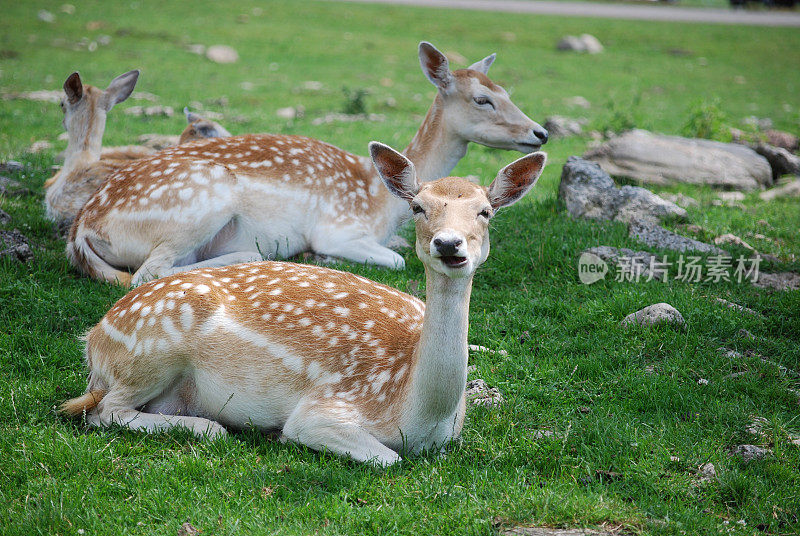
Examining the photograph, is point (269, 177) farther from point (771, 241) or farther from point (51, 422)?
point (771, 241)

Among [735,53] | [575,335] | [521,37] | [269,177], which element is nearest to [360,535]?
[575,335]

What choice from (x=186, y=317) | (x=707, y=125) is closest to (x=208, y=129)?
(x=186, y=317)

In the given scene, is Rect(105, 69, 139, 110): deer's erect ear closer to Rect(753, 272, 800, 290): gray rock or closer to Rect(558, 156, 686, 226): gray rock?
Rect(558, 156, 686, 226): gray rock

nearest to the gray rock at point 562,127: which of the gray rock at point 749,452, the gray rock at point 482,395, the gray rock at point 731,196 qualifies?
the gray rock at point 731,196

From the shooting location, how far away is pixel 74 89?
7.04 metres

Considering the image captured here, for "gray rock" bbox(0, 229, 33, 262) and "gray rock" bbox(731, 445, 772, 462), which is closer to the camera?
"gray rock" bbox(731, 445, 772, 462)

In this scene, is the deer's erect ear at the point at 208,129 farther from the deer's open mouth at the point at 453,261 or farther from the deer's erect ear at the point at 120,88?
the deer's open mouth at the point at 453,261

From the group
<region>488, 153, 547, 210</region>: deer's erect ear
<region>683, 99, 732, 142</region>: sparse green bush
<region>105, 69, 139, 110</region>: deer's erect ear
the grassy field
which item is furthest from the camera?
<region>683, 99, 732, 142</region>: sparse green bush

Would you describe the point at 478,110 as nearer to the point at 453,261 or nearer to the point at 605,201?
the point at 605,201

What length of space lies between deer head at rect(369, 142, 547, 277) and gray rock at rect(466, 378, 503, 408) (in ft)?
3.31

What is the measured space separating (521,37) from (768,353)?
64.8 ft

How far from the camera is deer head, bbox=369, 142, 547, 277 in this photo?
10.9 ft

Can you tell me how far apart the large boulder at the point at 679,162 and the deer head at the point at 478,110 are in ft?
9.02

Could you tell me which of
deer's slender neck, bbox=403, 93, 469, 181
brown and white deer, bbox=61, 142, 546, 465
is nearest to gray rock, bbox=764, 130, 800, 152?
deer's slender neck, bbox=403, 93, 469, 181
